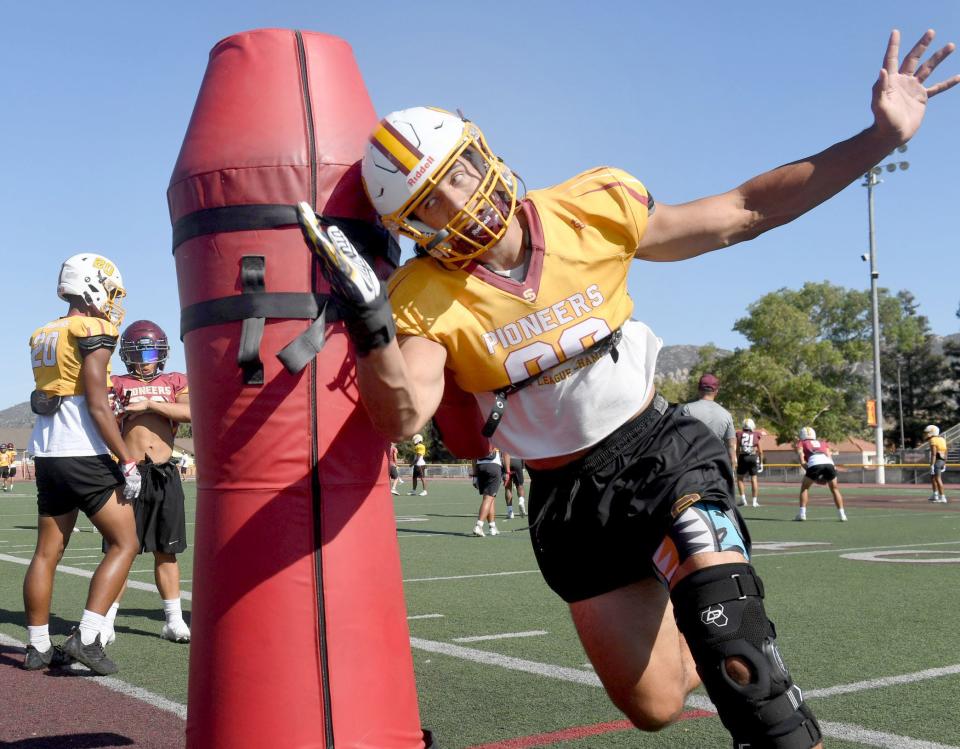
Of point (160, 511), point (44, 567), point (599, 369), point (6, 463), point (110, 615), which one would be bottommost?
point (110, 615)

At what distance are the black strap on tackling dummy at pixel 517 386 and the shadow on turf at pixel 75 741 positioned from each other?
2033 millimetres

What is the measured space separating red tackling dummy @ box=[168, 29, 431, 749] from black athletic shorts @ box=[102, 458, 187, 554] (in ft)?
11.9

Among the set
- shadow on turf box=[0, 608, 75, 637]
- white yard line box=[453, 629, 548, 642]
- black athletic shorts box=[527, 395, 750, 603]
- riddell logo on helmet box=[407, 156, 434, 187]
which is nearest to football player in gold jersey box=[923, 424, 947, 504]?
white yard line box=[453, 629, 548, 642]

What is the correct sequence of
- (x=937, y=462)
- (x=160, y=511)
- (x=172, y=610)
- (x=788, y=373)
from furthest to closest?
(x=788, y=373)
(x=937, y=462)
(x=160, y=511)
(x=172, y=610)

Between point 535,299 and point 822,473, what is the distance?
14611mm

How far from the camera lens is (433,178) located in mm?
2811

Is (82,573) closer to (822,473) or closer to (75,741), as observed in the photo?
(75,741)

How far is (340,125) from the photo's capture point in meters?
3.21

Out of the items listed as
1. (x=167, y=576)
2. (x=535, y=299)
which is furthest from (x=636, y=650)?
(x=167, y=576)

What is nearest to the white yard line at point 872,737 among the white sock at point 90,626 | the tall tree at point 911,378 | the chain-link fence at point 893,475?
the white sock at point 90,626

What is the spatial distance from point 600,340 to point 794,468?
160 ft

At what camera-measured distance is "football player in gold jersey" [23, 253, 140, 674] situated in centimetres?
562

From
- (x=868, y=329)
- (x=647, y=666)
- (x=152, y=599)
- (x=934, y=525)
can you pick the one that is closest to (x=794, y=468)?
(x=868, y=329)

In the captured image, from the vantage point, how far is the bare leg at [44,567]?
18.4 feet
